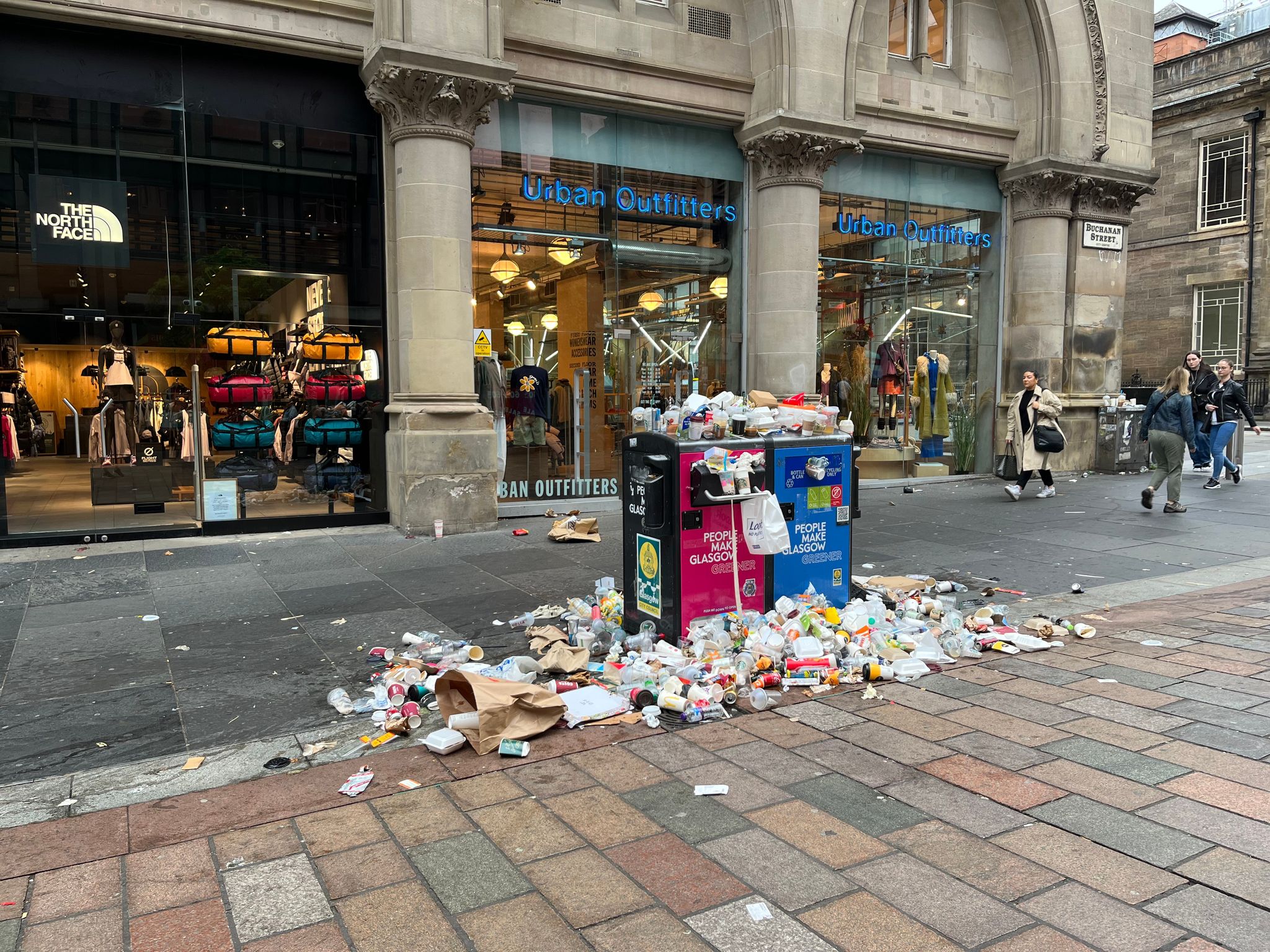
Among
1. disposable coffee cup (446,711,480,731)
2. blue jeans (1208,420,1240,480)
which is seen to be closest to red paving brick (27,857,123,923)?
disposable coffee cup (446,711,480,731)

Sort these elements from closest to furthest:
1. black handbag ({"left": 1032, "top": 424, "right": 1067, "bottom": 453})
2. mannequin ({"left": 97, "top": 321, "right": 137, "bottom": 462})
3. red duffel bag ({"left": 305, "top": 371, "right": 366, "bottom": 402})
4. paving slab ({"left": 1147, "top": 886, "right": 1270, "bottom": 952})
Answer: paving slab ({"left": 1147, "top": 886, "right": 1270, "bottom": 952})
mannequin ({"left": 97, "top": 321, "right": 137, "bottom": 462})
red duffel bag ({"left": 305, "top": 371, "right": 366, "bottom": 402})
black handbag ({"left": 1032, "top": 424, "right": 1067, "bottom": 453})

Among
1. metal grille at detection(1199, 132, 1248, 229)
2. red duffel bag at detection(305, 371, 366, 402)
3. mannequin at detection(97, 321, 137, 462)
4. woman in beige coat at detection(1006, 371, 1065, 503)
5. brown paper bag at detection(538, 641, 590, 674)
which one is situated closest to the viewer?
brown paper bag at detection(538, 641, 590, 674)

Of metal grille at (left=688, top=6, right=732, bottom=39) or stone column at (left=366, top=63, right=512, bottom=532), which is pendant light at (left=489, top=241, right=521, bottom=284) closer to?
stone column at (left=366, top=63, right=512, bottom=532)

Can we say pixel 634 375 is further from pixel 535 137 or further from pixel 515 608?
pixel 515 608

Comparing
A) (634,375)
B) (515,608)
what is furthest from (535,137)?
(515,608)

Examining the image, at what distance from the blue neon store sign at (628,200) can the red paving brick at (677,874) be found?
31.8 ft

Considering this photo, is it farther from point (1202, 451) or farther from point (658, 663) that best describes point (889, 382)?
point (658, 663)

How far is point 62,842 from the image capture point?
3.46m

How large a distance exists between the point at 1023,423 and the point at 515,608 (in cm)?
870

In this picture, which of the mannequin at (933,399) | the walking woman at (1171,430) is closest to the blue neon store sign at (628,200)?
the mannequin at (933,399)

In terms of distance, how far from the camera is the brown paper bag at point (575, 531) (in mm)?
9578

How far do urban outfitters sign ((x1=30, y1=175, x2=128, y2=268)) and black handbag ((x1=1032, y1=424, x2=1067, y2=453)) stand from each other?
1128 centimetres

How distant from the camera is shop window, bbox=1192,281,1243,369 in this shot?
103ft

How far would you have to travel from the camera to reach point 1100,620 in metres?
6.50
